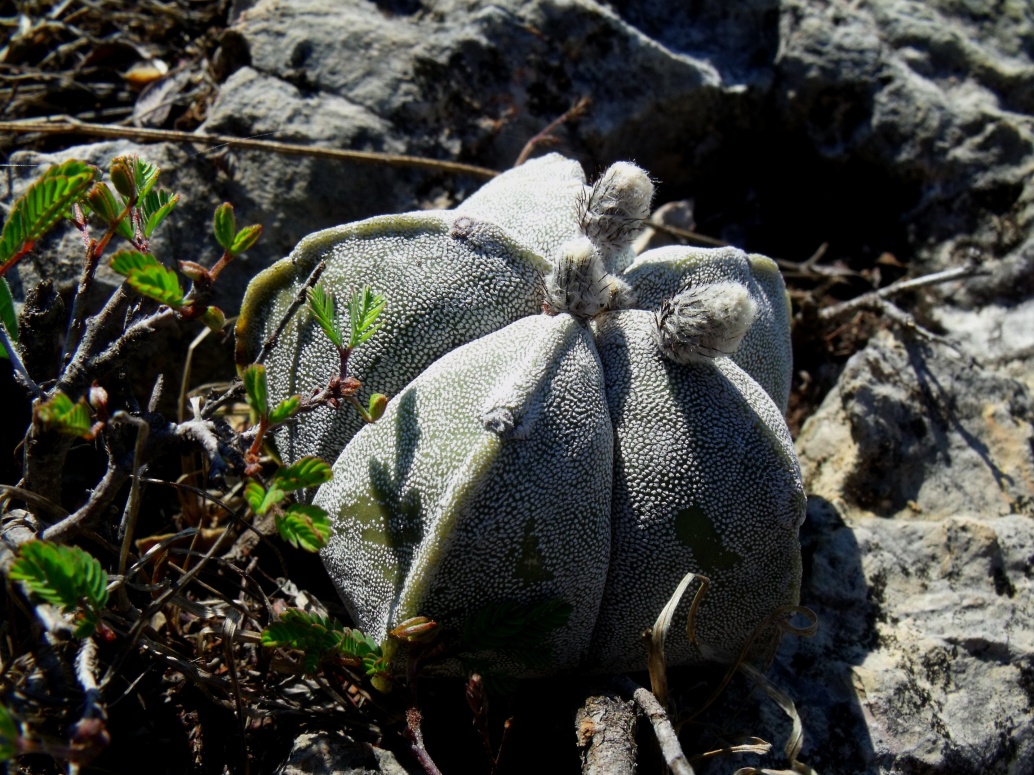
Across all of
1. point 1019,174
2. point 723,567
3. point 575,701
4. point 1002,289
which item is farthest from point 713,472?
point 1019,174

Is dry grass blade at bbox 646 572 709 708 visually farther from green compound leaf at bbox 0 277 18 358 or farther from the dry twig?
green compound leaf at bbox 0 277 18 358

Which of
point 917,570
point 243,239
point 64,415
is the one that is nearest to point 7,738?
point 64,415

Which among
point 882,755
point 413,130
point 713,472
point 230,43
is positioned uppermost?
point 230,43

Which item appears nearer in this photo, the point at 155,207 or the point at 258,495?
the point at 258,495

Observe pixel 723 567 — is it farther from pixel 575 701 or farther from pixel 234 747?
pixel 234 747

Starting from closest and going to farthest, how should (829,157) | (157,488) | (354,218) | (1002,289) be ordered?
(157,488), (354,218), (1002,289), (829,157)

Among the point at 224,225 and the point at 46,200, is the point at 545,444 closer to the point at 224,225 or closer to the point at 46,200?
A: the point at 224,225

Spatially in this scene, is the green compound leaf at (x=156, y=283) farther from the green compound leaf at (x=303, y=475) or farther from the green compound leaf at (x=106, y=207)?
the green compound leaf at (x=303, y=475)

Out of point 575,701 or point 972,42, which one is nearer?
point 575,701
